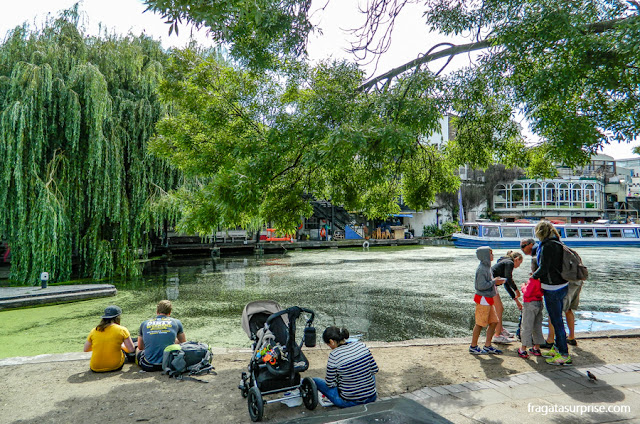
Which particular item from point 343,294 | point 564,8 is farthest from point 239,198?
point 343,294

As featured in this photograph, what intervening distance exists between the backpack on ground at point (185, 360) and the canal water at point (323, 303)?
2557 mm

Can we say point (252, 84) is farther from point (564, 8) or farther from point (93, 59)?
point (93, 59)

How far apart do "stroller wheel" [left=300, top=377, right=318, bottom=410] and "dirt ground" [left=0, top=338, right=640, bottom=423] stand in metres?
0.10

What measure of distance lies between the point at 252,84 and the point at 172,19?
17.7ft

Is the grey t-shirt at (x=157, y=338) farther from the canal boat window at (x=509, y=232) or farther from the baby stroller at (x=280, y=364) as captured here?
the canal boat window at (x=509, y=232)

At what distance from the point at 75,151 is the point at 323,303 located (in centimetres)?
1021

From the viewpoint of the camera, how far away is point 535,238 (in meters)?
33.9

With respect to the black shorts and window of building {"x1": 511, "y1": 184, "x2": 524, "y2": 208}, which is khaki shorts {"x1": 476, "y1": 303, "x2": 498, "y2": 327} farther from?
window of building {"x1": 511, "y1": 184, "x2": 524, "y2": 208}

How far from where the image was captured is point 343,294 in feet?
44.3

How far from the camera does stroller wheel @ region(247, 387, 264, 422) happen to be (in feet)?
12.7

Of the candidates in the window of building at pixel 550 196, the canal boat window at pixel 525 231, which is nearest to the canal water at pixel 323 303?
the canal boat window at pixel 525 231

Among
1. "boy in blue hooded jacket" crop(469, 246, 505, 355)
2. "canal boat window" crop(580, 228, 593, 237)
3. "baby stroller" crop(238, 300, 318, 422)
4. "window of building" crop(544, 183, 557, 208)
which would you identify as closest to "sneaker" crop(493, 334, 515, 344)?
"boy in blue hooded jacket" crop(469, 246, 505, 355)

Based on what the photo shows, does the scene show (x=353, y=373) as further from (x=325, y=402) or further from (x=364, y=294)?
(x=364, y=294)

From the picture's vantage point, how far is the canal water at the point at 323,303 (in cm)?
882
